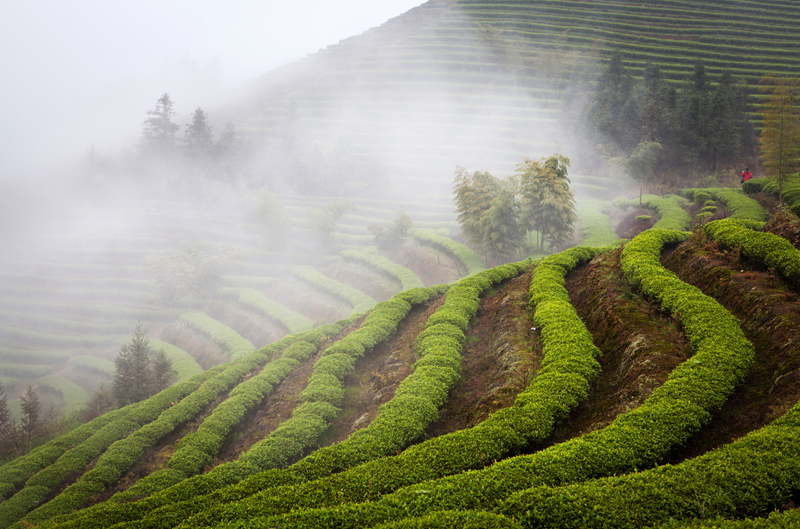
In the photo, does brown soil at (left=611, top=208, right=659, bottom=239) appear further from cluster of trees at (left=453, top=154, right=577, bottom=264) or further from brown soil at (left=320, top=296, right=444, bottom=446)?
brown soil at (left=320, top=296, right=444, bottom=446)

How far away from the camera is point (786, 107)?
34.1 meters

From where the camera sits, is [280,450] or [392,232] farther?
[392,232]

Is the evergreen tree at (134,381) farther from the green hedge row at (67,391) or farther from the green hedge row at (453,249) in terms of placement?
the green hedge row at (453,249)

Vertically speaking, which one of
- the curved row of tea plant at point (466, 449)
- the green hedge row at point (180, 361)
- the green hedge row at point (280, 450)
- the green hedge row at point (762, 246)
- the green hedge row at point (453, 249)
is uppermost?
the green hedge row at point (762, 246)

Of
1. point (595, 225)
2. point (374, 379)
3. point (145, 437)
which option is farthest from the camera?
point (595, 225)

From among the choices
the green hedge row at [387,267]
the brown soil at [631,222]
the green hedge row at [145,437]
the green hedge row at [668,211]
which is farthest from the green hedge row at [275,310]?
the brown soil at [631,222]

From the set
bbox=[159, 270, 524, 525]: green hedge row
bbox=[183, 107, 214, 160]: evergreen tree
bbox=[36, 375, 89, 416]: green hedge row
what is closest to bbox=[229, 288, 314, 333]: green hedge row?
bbox=[36, 375, 89, 416]: green hedge row

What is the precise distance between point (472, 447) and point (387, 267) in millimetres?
41430

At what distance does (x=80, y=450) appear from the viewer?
20.9 meters

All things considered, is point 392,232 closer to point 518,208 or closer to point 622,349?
point 518,208

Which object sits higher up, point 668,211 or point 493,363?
point 668,211

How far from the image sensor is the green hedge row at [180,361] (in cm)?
3932

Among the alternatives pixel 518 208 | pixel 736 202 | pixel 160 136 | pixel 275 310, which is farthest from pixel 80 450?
pixel 160 136

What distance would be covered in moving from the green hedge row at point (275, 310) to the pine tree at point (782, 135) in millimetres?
44544
